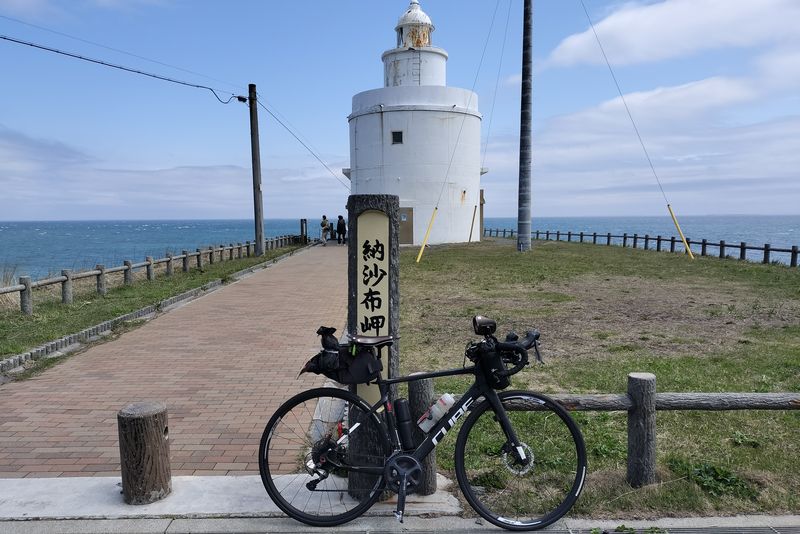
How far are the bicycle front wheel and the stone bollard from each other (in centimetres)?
187

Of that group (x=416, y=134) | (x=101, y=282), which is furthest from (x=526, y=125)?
(x=101, y=282)

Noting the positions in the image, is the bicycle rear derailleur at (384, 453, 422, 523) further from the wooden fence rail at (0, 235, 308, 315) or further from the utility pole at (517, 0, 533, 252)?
the utility pole at (517, 0, 533, 252)

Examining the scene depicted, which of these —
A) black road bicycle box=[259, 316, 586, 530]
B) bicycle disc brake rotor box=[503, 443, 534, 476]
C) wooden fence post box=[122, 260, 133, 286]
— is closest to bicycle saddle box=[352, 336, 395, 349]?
black road bicycle box=[259, 316, 586, 530]

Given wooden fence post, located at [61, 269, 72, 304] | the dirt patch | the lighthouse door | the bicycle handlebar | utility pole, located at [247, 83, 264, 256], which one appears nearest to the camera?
the bicycle handlebar

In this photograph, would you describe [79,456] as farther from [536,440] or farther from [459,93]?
[459,93]

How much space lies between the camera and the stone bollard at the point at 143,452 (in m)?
3.63

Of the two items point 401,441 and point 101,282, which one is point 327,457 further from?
point 101,282

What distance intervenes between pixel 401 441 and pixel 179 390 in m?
3.76

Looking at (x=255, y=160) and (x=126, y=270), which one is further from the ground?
(x=255, y=160)

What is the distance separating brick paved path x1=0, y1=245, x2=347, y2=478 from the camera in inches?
181

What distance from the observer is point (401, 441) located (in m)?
3.46

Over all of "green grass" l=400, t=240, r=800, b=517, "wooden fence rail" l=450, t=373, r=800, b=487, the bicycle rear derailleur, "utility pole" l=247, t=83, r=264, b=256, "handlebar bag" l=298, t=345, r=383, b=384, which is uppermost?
"utility pole" l=247, t=83, r=264, b=256

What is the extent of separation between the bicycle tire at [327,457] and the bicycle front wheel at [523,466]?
1.85ft

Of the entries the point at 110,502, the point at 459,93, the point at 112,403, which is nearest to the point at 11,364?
the point at 112,403
